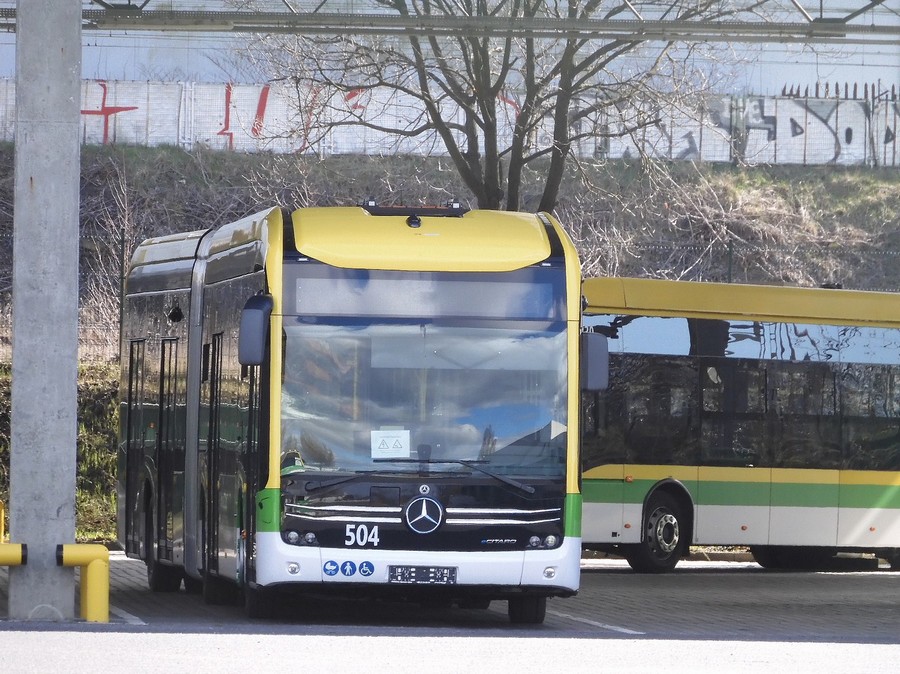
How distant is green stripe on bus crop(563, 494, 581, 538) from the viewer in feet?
39.8

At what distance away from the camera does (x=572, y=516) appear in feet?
39.8

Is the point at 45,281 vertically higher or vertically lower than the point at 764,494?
higher

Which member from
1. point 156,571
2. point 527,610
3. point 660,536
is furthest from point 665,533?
point 527,610

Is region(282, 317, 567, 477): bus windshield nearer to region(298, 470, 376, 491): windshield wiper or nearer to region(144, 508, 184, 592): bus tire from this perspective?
region(298, 470, 376, 491): windshield wiper

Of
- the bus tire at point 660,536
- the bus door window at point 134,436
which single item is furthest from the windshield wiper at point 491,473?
the bus tire at point 660,536

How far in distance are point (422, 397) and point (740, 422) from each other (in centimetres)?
872

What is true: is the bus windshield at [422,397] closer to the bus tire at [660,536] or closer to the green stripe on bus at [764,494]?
the green stripe on bus at [764,494]

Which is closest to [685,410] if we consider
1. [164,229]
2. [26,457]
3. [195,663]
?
[26,457]

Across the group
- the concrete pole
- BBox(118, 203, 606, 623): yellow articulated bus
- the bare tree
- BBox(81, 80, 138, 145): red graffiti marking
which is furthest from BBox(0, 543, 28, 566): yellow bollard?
BBox(81, 80, 138, 145): red graffiti marking

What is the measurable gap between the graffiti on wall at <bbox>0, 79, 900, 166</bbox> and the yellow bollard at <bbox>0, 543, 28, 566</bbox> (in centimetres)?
2583

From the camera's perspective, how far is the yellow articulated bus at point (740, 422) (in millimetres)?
A: 19484

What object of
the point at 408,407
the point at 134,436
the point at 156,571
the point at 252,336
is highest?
the point at 252,336

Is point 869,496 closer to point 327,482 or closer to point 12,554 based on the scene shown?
point 327,482

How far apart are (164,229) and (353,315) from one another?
88.8 ft
